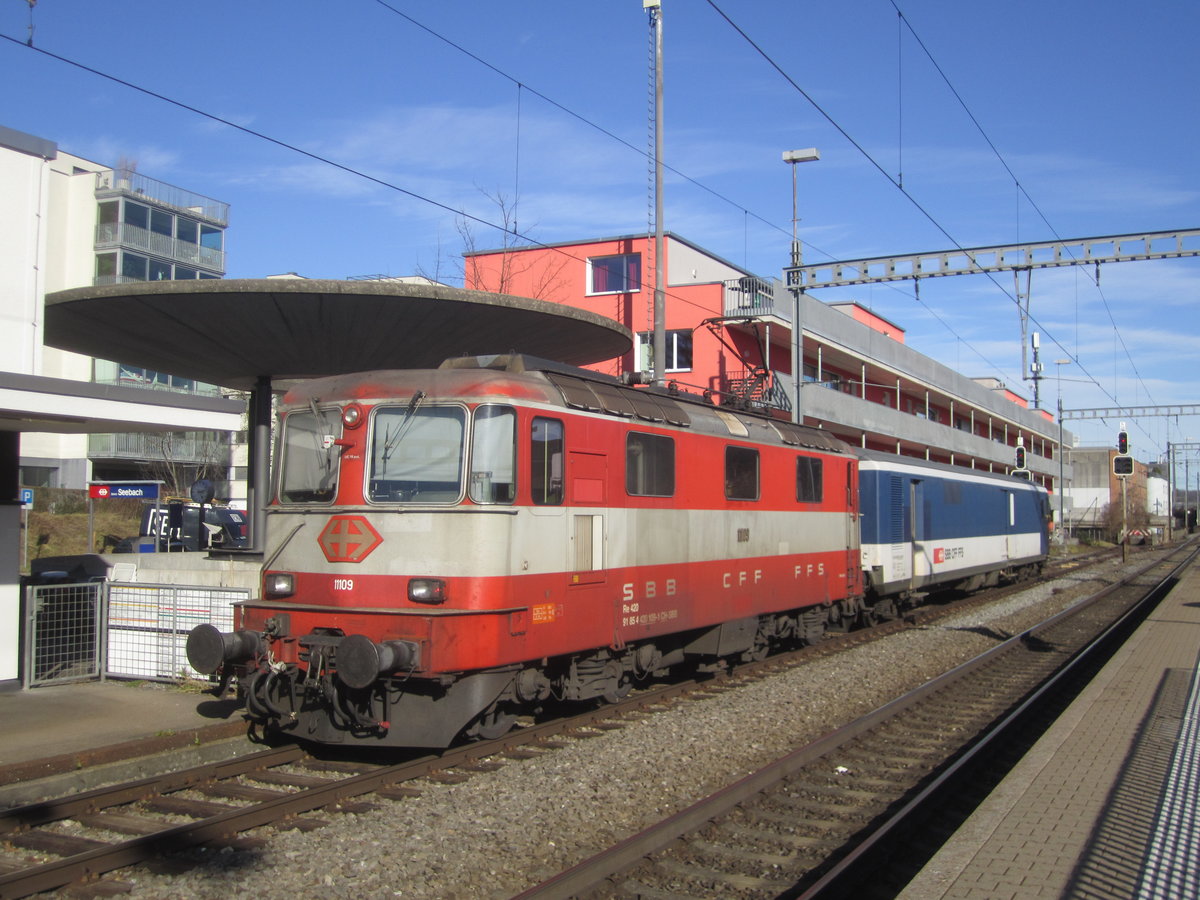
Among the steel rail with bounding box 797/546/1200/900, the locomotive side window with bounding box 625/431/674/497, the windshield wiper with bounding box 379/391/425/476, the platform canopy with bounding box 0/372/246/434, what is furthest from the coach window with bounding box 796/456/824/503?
the platform canopy with bounding box 0/372/246/434

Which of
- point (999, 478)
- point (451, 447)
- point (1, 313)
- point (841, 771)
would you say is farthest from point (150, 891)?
point (999, 478)

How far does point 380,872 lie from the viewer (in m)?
6.02

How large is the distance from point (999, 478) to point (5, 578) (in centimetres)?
2395

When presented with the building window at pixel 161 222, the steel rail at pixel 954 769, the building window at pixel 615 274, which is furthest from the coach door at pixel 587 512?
the building window at pixel 161 222

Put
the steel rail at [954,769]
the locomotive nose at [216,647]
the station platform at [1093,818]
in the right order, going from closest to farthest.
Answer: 1. the station platform at [1093,818]
2. the steel rail at [954,769]
3. the locomotive nose at [216,647]

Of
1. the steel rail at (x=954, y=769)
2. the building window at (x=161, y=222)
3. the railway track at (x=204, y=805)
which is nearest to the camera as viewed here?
the steel rail at (x=954, y=769)

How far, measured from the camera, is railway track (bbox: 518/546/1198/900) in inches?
235

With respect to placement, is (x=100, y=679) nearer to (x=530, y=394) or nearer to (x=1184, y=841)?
(x=530, y=394)

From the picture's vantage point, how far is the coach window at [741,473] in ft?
39.7

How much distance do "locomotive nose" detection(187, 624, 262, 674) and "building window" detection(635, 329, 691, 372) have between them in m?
23.9

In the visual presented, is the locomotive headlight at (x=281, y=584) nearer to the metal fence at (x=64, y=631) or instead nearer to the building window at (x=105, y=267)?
the metal fence at (x=64, y=631)

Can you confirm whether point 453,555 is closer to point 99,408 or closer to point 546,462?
point 546,462

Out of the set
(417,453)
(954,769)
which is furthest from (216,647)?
(954,769)

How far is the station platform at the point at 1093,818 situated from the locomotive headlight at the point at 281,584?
18.3ft
